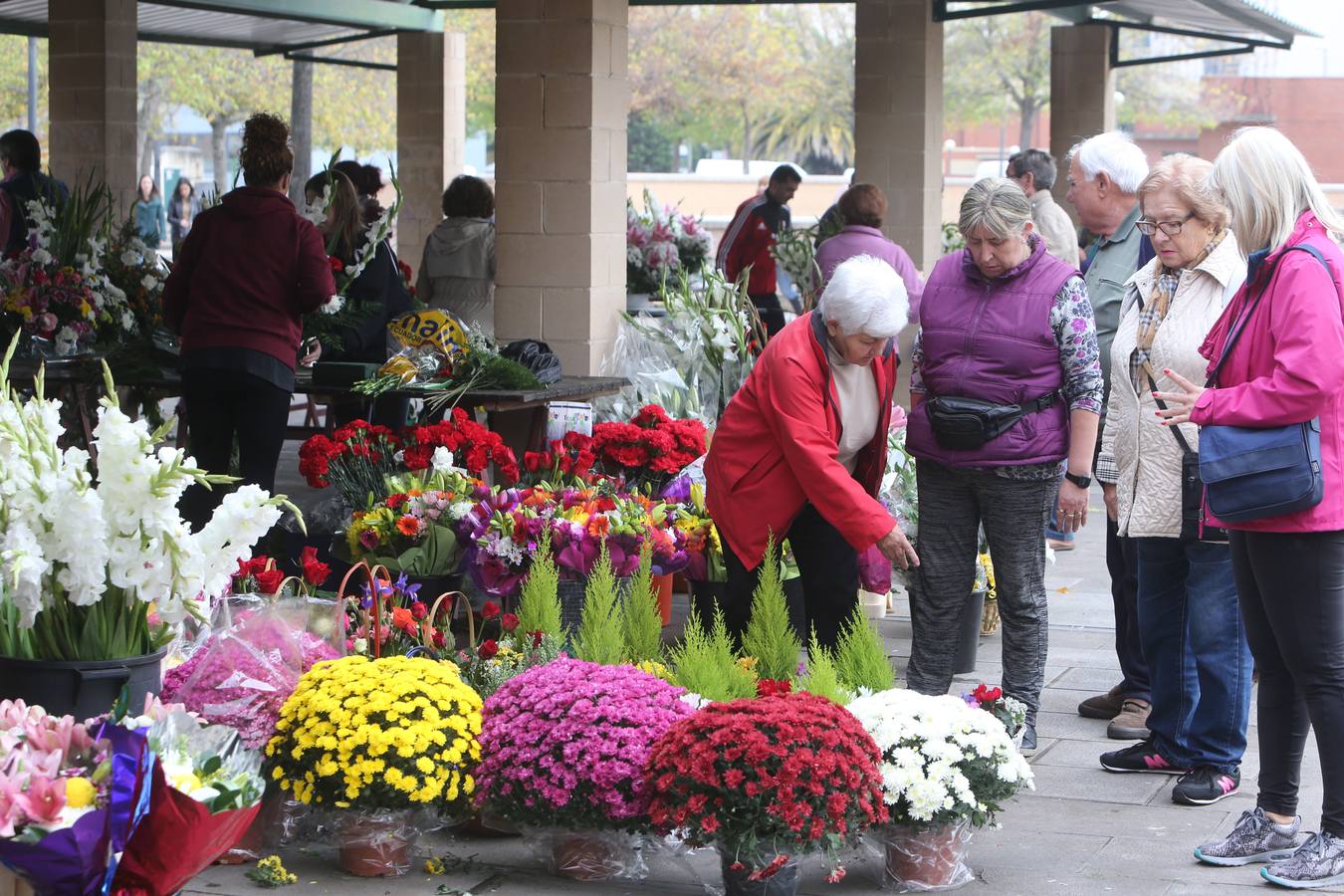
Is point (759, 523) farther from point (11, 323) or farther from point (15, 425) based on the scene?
point (11, 323)

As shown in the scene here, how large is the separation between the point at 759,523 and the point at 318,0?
10511 millimetres

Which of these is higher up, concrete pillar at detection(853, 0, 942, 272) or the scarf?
concrete pillar at detection(853, 0, 942, 272)

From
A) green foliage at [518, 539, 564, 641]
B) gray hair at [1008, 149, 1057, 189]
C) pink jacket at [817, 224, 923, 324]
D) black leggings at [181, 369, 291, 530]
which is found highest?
gray hair at [1008, 149, 1057, 189]

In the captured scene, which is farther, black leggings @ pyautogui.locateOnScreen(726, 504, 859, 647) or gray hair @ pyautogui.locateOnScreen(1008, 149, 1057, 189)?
gray hair @ pyautogui.locateOnScreen(1008, 149, 1057, 189)

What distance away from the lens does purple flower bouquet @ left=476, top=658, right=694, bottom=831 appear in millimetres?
4020

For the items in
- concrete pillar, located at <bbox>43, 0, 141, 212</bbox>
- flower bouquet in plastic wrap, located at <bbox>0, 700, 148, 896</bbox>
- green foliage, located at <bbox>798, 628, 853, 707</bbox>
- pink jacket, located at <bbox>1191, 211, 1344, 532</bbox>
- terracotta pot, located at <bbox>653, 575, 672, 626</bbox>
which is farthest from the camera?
concrete pillar, located at <bbox>43, 0, 141, 212</bbox>

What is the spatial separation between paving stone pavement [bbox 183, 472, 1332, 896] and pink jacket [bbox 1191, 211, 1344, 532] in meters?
0.90

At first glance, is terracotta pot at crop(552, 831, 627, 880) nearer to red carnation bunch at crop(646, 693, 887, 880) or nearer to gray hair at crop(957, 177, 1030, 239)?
red carnation bunch at crop(646, 693, 887, 880)

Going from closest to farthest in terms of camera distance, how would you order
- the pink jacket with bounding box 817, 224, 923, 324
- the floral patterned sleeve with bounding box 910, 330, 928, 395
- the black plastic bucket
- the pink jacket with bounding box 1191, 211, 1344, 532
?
1. the black plastic bucket
2. the pink jacket with bounding box 1191, 211, 1344, 532
3. the floral patterned sleeve with bounding box 910, 330, 928, 395
4. the pink jacket with bounding box 817, 224, 923, 324

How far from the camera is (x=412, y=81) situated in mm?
18734

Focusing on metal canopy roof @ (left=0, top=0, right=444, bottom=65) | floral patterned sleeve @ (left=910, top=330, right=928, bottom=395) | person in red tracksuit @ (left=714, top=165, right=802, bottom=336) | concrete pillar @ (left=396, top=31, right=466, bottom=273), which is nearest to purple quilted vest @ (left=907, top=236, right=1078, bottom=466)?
floral patterned sleeve @ (left=910, top=330, right=928, bottom=395)

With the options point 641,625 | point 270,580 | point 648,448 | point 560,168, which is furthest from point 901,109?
point 270,580

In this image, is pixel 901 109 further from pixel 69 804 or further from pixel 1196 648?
pixel 69 804

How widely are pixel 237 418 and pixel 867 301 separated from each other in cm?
286
